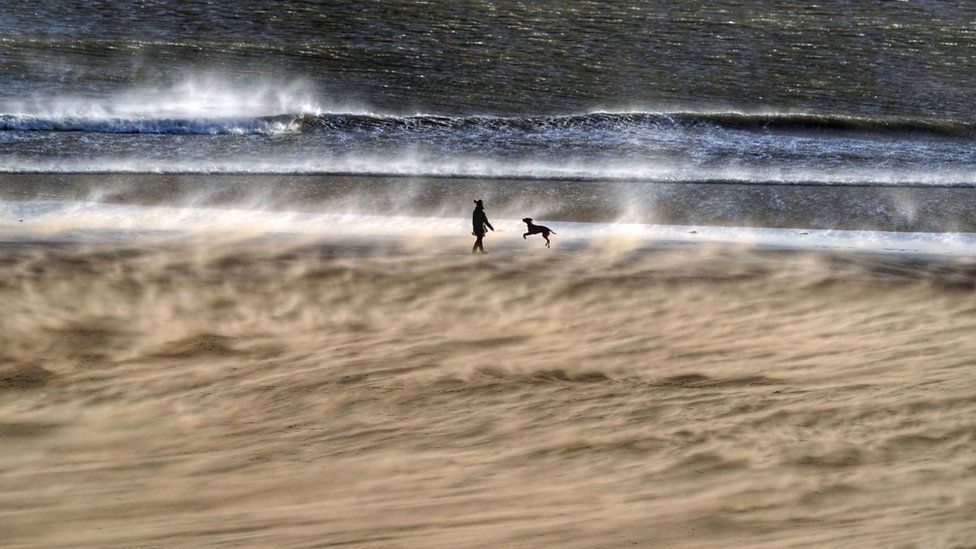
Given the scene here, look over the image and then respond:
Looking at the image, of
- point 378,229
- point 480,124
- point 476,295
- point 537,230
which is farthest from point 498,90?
point 476,295

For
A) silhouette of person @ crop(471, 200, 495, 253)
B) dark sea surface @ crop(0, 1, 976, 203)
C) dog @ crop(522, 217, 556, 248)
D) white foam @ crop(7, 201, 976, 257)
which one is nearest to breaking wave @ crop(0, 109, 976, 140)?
dark sea surface @ crop(0, 1, 976, 203)

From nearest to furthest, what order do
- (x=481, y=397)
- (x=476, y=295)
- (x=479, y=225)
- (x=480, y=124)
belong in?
1. (x=481, y=397)
2. (x=476, y=295)
3. (x=479, y=225)
4. (x=480, y=124)

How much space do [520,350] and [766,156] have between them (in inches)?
337

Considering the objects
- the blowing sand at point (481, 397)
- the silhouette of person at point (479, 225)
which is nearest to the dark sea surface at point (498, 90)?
the silhouette of person at point (479, 225)

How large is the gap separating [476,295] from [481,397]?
2.20m

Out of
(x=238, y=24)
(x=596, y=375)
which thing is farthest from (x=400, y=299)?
(x=238, y=24)

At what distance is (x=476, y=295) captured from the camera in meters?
12.3

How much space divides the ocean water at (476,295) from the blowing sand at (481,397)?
0.11ft

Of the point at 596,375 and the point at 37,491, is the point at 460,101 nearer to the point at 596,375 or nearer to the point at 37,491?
the point at 596,375

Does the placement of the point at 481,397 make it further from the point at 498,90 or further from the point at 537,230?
the point at 498,90

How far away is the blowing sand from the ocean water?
0.11ft

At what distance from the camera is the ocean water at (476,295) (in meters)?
8.83

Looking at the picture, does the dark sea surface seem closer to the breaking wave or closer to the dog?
the breaking wave

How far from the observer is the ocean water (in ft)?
29.0
